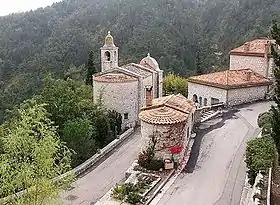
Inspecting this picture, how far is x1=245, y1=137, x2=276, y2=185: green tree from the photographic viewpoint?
15977 mm

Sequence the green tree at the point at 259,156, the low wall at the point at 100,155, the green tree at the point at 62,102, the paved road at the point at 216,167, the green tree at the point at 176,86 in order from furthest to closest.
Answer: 1. the green tree at the point at 176,86
2. the green tree at the point at 62,102
3. the low wall at the point at 100,155
4. the paved road at the point at 216,167
5. the green tree at the point at 259,156

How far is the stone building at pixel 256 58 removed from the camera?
33.3 meters

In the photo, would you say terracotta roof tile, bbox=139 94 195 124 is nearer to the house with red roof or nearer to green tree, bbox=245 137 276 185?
green tree, bbox=245 137 276 185

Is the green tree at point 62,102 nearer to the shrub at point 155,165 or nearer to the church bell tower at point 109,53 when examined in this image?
the church bell tower at point 109,53

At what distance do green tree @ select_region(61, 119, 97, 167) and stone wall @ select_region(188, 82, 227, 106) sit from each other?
11.1 m

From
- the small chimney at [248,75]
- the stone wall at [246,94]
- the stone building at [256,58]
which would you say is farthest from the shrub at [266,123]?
the stone building at [256,58]

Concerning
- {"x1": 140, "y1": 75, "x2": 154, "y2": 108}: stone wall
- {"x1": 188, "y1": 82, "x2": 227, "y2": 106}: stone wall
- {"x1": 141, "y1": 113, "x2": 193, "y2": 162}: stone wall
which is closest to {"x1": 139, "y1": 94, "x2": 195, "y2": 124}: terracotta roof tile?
{"x1": 141, "y1": 113, "x2": 193, "y2": 162}: stone wall

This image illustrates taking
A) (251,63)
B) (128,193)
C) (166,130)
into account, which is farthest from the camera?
(251,63)

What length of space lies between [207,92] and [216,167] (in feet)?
42.9

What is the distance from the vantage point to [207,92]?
105 ft

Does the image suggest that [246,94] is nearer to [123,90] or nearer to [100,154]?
[123,90]

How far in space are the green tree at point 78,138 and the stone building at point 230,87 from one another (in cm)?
1119

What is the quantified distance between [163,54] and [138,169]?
56.8m

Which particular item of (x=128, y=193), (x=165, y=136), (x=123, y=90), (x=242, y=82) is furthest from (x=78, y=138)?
(x=242, y=82)
